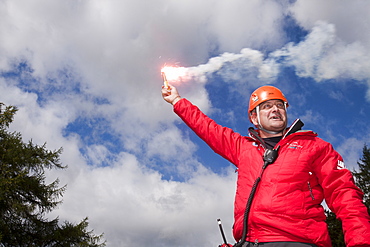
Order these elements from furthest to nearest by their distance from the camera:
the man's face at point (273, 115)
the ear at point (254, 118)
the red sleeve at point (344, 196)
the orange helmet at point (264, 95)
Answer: the ear at point (254, 118)
the orange helmet at point (264, 95)
the man's face at point (273, 115)
the red sleeve at point (344, 196)

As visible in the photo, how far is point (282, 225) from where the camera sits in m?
3.15

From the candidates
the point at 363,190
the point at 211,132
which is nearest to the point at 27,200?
the point at 211,132

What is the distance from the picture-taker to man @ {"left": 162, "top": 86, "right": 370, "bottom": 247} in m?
3.14

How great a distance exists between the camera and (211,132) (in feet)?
14.3

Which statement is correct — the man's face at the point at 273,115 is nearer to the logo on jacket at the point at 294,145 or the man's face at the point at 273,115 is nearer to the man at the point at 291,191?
the man at the point at 291,191

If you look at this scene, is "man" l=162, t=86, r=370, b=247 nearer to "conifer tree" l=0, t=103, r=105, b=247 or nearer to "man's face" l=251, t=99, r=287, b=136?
"man's face" l=251, t=99, r=287, b=136

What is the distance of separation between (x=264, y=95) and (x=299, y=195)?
61.9 inches

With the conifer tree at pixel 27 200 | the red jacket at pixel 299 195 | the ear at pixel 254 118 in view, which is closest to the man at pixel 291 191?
the red jacket at pixel 299 195

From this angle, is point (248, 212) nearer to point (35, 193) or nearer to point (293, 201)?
point (293, 201)

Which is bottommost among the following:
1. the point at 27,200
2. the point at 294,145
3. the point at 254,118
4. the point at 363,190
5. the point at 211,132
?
the point at 294,145

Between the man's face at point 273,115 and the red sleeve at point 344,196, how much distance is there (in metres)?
0.63

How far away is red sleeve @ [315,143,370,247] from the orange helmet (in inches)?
39.1

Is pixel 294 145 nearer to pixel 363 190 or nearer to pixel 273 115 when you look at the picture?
pixel 273 115

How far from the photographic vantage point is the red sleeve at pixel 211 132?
4.23 meters
